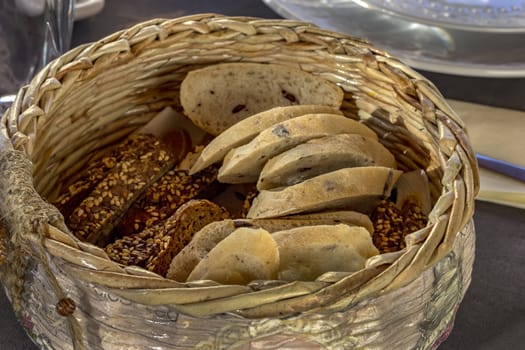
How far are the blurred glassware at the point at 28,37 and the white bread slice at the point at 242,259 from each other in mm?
636

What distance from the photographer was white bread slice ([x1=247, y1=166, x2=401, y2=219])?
74 cm

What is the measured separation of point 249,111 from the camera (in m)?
0.95

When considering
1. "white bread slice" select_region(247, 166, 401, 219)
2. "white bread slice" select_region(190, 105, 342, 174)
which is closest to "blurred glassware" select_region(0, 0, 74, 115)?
"white bread slice" select_region(190, 105, 342, 174)

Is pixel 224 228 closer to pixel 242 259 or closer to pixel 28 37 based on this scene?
pixel 242 259

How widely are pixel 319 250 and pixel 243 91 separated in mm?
350

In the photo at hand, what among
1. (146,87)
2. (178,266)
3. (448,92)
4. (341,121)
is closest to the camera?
(178,266)

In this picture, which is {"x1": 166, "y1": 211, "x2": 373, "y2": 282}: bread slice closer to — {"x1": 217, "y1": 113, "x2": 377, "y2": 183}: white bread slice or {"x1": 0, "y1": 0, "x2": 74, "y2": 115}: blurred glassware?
{"x1": 217, "y1": 113, "x2": 377, "y2": 183}: white bread slice

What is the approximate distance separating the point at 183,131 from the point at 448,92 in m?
0.45

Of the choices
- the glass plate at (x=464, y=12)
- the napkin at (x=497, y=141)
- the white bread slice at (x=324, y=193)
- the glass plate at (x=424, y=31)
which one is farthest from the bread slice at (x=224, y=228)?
the glass plate at (x=464, y=12)

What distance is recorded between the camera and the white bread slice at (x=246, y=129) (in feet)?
2.72

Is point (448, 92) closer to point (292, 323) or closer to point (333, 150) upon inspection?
point (333, 150)

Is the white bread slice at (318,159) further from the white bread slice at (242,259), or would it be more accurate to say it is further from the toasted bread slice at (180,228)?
the white bread slice at (242,259)

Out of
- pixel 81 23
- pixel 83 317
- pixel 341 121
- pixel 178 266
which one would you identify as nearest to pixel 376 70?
pixel 341 121

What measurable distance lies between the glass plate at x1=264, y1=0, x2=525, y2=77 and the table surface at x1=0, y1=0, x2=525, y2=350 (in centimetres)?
7
